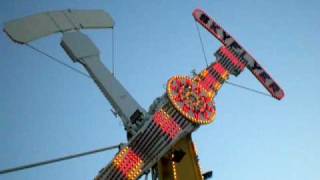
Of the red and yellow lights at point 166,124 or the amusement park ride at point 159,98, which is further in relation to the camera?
the amusement park ride at point 159,98

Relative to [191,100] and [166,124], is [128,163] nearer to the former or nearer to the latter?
[166,124]

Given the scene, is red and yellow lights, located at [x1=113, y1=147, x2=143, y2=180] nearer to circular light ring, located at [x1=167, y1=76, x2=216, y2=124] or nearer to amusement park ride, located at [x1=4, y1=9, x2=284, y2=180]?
amusement park ride, located at [x1=4, y1=9, x2=284, y2=180]

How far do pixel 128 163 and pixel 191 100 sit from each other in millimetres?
2770

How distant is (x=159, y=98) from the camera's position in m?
13.6

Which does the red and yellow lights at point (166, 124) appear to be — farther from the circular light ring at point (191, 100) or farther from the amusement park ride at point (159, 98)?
the circular light ring at point (191, 100)

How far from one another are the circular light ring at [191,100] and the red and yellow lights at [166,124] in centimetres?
43

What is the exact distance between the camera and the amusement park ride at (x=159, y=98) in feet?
40.9

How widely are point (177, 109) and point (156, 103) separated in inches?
49.5

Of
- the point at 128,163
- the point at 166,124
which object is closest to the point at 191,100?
the point at 166,124

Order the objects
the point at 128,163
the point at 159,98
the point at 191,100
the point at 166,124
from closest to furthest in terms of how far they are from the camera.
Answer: the point at 166,124, the point at 128,163, the point at 191,100, the point at 159,98

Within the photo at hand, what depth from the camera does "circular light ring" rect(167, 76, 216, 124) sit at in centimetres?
1254

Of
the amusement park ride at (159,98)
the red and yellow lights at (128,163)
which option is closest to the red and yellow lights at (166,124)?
the amusement park ride at (159,98)

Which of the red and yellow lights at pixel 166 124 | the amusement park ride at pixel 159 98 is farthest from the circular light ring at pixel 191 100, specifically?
the red and yellow lights at pixel 166 124

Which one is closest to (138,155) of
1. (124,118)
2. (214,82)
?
(124,118)
